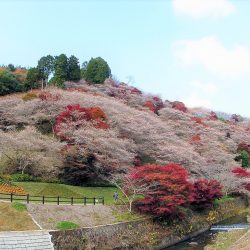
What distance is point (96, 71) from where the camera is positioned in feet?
270

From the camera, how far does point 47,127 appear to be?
52.8 m

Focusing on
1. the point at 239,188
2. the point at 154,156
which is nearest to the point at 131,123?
the point at 154,156

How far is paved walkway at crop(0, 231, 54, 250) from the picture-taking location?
24559 millimetres

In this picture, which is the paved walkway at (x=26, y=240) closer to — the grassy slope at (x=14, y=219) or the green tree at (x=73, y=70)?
the grassy slope at (x=14, y=219)

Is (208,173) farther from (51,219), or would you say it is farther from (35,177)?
(51,219)

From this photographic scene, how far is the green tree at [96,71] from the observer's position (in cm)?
8112

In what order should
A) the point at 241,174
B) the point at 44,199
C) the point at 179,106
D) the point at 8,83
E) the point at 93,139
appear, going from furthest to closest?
the point at 179,106, the point at 8,83, the point at 241,174, the point at 93,139, the point at 44,199

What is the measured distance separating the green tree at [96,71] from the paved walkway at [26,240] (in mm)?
56355

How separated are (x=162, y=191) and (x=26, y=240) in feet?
44.8

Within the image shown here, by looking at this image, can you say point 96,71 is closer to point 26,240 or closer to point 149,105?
point 149,105

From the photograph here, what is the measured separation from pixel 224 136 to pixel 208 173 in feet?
87.3

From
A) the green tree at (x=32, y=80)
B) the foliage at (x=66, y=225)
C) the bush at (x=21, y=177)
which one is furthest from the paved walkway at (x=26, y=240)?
the green tree at (x=32, y=80)

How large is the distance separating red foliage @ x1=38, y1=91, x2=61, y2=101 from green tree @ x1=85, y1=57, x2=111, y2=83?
25664 millimetres

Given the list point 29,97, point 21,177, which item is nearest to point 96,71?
point 29,97
